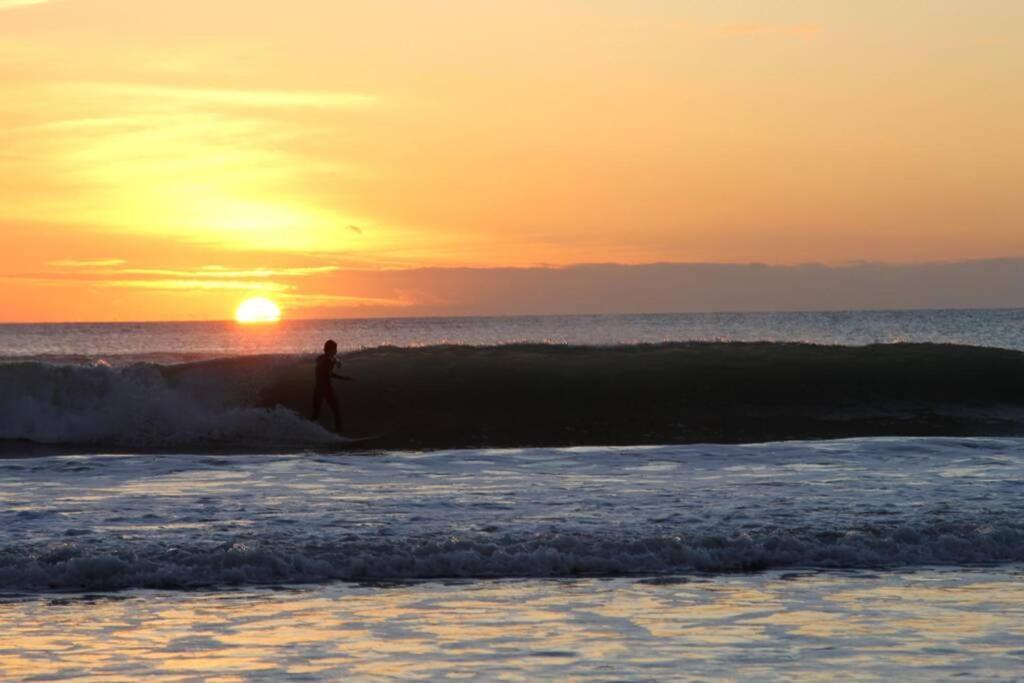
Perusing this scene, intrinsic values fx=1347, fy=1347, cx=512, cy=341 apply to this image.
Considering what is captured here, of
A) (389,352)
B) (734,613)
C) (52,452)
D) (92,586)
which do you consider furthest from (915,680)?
(389,352)

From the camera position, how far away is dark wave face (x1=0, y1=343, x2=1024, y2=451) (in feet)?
82.9

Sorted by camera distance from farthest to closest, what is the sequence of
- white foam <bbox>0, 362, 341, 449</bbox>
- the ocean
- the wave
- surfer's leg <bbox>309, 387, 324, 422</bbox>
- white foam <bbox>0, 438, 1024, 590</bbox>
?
white foam <bbox>0, 362, 341, 449</bbox> → surfer's leg <bbox>309, 387, 324, 422</bbox> → white foam <bbox>0, 438, 1024, 590</bbox> → the wave → the ocean

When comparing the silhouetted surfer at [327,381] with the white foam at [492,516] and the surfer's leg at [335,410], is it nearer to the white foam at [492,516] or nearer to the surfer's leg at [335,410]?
the surfer's leg at [335,410]

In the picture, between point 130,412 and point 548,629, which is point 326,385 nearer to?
point 130,412

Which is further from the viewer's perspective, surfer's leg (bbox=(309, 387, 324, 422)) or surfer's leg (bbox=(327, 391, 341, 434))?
surfer's leg (bbox=(309, 387, 324, 422))

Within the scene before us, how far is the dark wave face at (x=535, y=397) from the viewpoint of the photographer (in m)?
25.3

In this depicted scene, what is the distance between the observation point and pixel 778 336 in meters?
96.9

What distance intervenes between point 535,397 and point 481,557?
59.0 ft

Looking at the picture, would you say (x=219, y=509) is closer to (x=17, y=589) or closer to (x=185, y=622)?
(x=17, y=589)

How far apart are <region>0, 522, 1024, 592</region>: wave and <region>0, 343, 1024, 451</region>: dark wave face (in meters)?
10.7

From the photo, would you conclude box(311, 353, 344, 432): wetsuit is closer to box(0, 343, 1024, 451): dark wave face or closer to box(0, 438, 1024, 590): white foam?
box(0, 343, 1024, 451): dark wave face

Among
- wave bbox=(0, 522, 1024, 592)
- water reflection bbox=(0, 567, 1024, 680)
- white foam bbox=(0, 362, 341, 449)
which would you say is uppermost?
white foam bbox=(0, 362, 341, 449)

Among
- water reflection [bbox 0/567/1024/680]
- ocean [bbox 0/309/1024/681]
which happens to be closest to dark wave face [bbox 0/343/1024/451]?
ocean [bbox 0/309/1024/681]

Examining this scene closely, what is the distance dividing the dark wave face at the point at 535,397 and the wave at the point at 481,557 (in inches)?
420
